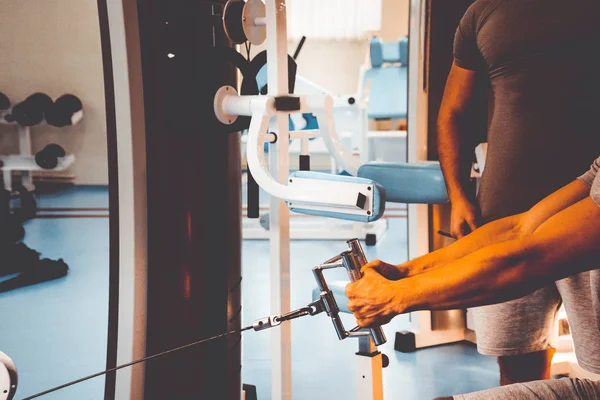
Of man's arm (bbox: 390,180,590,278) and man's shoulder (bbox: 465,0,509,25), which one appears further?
man's shoulder (bbox: 465,0,509,25)

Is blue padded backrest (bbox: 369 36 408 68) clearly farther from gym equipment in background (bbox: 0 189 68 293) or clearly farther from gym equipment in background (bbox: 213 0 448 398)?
gym equipment in background (bbox: 213 0 448 398)

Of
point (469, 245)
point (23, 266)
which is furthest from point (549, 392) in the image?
point (23, 266)

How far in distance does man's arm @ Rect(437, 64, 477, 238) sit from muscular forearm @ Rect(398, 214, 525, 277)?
42 centimetres

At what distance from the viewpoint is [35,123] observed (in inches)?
233

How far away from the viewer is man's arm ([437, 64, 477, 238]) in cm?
167

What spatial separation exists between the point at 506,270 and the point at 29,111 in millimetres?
5597

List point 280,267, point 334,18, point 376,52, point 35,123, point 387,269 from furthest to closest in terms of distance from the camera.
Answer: point 334,18
point 35,123
point 376,52
point 280,267
point 387,269

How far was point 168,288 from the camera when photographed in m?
1.65

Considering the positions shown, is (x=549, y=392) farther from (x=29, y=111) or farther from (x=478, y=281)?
(x=29, y=111)

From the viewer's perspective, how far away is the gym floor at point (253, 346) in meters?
2.33

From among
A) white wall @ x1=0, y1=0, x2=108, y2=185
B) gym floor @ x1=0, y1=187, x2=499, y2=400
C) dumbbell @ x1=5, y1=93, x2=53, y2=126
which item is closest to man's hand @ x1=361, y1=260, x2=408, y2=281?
gym floor @ x1=0, y1=187, x2=499, y2=400

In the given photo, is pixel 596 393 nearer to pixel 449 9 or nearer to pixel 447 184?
pixel 447 184

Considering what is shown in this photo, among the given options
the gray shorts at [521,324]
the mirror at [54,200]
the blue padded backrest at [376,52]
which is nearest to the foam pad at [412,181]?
the gray shorts at [521,324]

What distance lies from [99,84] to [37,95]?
1.03 m
